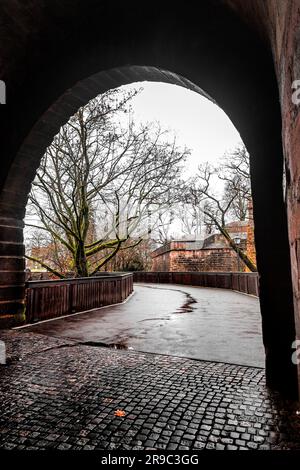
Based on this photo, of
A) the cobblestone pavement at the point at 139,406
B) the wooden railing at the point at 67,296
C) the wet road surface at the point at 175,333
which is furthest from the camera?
the wooden railing at the point at 67,296

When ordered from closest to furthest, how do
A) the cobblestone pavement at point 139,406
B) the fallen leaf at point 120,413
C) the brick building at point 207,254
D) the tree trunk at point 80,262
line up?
1. the cobblestone pavement at point 139,406
2. the fallen leaf at point 120,413
3. the tree trunk at point 80,262
4. the brick building at point 207,254

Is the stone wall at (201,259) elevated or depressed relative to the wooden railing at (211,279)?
elevated

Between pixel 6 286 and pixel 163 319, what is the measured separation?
3811 millimetres

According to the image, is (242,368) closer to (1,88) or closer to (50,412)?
(50,412)

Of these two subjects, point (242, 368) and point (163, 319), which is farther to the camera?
point (163, 319)

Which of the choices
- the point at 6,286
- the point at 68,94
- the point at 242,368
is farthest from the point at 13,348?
the point at 68,94

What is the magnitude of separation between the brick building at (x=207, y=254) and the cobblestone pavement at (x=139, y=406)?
2449 centimetres

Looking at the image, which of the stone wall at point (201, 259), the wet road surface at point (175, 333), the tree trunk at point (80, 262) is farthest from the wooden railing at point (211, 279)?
the tree trunk at point (80, 262)

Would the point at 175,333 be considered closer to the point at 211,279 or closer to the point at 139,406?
the point at 139,406

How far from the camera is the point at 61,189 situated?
11938 millimetres

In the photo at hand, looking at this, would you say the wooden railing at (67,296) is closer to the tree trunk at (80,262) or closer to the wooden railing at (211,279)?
the tree trunk at (80,262)

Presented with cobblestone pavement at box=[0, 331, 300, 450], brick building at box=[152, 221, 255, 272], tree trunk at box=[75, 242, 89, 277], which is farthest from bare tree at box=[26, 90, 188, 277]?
brick building at box=[152, 221, 255, 272]

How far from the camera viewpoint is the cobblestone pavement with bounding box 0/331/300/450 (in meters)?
1.88

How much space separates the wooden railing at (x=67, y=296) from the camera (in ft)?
21.1
